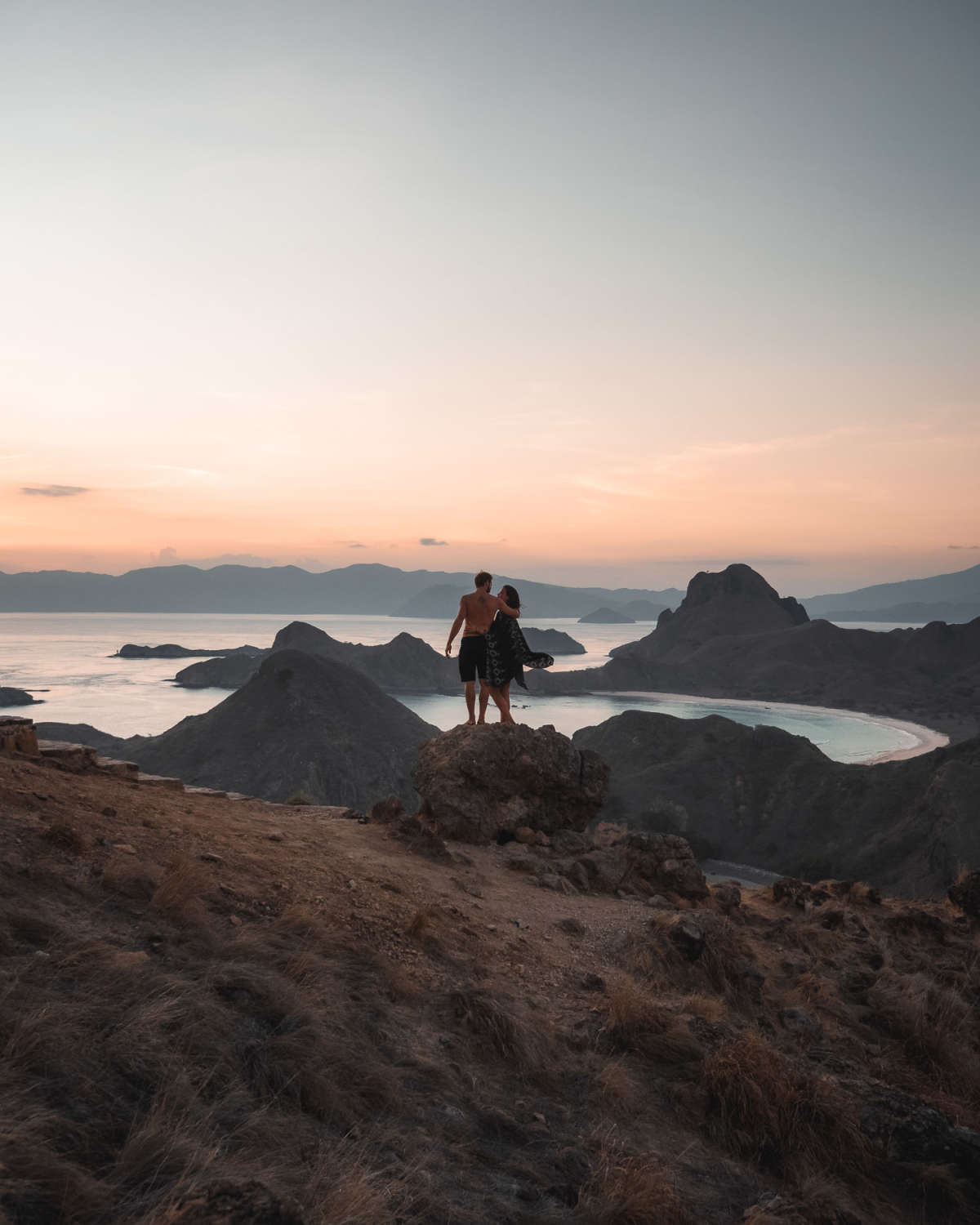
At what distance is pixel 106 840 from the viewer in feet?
20.2

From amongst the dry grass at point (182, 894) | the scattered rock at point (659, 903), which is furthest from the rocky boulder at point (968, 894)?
the dry grass at point (182, 894)

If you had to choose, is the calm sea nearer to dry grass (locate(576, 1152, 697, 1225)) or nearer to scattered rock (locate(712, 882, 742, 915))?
scattered rock (locate(712, 882, 742, 915))

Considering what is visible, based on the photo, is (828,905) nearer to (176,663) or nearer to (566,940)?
(566,940)

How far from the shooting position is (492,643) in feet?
38.4

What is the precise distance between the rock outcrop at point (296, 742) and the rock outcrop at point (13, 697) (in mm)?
41899

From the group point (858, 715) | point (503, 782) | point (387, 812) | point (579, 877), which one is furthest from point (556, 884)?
point (858, 715)

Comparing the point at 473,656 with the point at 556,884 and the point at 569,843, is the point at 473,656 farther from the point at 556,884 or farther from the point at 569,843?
the point at 556,884

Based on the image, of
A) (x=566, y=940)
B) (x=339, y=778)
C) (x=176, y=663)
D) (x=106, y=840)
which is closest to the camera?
(x=106, y=840)

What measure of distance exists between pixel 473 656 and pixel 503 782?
204 cm

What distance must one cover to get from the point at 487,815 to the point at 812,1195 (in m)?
7.08

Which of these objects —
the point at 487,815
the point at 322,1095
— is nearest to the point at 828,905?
the point at 487,815

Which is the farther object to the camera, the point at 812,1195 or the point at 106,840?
the point at 106,840

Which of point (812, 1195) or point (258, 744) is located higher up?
point (812, 1195)

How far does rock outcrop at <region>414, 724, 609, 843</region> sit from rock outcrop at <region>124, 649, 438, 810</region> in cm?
3933
